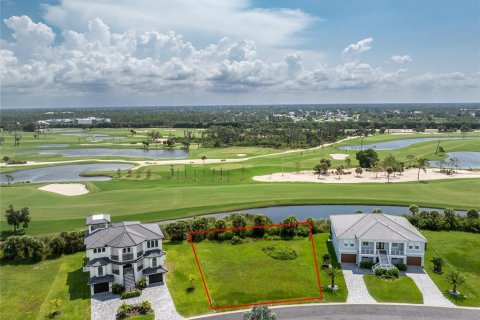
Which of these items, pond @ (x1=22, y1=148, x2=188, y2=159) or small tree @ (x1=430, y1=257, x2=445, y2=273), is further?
pond @ (x1=22, y1=148, x2=188, y2=159)

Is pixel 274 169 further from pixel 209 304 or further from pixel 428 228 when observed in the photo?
pixel 209 304

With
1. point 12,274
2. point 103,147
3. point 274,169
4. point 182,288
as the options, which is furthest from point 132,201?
point 103,147

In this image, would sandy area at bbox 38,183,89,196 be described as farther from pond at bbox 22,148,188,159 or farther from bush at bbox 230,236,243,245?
pond at bbox 22,148,188,159

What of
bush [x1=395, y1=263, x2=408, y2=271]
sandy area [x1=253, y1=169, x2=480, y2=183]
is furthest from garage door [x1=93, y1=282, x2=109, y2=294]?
sandy area [x1=253, y1=169, x2=480, y2=183]

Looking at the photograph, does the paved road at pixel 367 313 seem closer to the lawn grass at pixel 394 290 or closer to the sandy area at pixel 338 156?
the lawn grass at pixel 394 290

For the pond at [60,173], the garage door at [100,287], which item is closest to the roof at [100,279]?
the garage door at [100,287]
